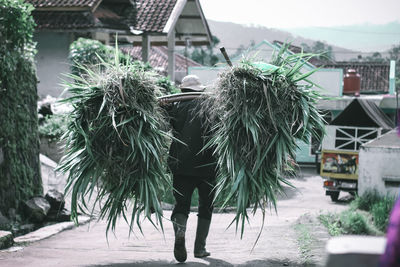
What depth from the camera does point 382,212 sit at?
11641mm

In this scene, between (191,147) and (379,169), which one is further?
(379,169)

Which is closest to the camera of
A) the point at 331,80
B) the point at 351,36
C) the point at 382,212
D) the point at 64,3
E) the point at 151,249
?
the point at 151,249

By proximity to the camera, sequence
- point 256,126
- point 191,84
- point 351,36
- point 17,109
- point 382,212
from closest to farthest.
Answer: point 256,126 < point 191,84 < point 17,109 < point 382,212 < point 351,36

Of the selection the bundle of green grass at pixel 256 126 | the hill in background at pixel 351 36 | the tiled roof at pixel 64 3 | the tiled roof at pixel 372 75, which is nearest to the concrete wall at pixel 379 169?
Answer: the bundle of green grass at pixel 256 126

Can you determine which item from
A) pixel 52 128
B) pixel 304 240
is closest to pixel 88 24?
pixel 52 128

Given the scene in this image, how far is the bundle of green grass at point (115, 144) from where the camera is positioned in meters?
5.67

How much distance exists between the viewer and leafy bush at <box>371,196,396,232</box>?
442 inches

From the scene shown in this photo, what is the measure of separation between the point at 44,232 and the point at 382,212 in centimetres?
642

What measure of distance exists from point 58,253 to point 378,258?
518 cm

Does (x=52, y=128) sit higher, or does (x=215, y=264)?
(x=52, y=128)

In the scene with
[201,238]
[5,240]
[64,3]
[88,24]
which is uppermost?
[64,3]

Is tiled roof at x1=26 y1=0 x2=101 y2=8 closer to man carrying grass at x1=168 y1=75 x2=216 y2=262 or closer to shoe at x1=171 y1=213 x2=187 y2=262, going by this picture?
man carrying grass at x1=168 y1=75 x2=216 y2=262

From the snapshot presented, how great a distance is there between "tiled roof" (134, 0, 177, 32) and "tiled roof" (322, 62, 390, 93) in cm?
2035

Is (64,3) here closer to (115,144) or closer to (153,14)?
(153,14)
